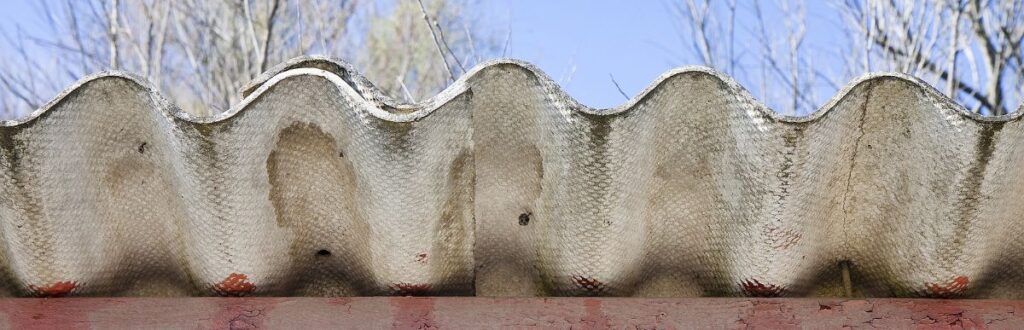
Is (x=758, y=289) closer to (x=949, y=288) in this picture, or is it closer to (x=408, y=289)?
(x=949, y=288)

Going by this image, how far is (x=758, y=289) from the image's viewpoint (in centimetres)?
156

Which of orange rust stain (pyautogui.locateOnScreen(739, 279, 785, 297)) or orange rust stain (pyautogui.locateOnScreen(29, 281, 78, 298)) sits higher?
orange rust stain (pyautogui.locateOnScreen(739, 279, 785, 297))

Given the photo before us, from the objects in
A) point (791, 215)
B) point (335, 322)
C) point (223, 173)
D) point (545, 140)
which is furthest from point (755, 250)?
point (223, 173)

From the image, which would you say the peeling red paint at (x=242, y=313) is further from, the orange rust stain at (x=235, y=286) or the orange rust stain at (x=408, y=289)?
the orange rust stain at (x=408, y=289)

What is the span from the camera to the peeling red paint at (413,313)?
1.51 meters

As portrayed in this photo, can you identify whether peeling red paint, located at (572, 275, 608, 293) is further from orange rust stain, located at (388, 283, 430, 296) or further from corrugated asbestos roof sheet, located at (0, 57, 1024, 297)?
orange rust stain, located at (388, 283, 430, 296)

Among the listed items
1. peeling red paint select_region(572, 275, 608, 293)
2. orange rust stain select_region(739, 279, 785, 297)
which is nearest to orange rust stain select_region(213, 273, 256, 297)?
peeling red paint select_region(572, 275, 608, 293)

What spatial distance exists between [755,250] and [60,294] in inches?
39.6

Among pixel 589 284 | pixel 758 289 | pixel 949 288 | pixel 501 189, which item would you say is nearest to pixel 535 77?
pixel 501 189

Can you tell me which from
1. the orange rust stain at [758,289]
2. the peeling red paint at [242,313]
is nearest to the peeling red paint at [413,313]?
the peeling red paint at [242,313]

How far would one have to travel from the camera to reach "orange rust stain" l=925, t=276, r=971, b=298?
61.4 inches

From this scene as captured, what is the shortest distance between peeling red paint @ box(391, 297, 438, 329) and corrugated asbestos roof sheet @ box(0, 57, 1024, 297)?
3cm

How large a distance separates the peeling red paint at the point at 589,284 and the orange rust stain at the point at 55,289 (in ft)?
2.40

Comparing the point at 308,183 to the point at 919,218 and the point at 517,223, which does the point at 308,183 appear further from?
the point at 919,218
